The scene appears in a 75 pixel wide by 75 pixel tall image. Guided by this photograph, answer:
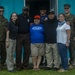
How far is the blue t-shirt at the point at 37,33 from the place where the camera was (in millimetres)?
11180

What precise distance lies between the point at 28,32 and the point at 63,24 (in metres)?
1.22

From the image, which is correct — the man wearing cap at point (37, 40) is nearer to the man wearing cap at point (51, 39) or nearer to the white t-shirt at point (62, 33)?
the man wearing cap at point (51, 39)

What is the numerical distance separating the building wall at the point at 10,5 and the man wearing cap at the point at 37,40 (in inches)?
76.3

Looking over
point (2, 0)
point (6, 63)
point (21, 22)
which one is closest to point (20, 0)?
point (2, 0)

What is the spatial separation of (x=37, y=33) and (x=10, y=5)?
226 cm

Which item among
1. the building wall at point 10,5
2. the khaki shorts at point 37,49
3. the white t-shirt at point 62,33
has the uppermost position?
the building wall at point 10,5

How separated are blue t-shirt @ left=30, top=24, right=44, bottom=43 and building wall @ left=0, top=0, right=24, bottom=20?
6.46 feet

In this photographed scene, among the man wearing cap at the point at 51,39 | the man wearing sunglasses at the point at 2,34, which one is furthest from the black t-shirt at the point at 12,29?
the man wearing cap at the point at 51,39

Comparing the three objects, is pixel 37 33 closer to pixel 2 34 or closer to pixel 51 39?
pixel 51 39

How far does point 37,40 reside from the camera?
1124 centimetres

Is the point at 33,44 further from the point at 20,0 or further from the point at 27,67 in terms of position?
the point at 20,0

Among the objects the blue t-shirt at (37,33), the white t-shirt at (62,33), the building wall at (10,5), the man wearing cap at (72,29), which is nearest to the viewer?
the white t-shirt at (62,33)

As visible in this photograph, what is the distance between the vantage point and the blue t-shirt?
36.7 ft

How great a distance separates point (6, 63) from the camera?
37.5ft
